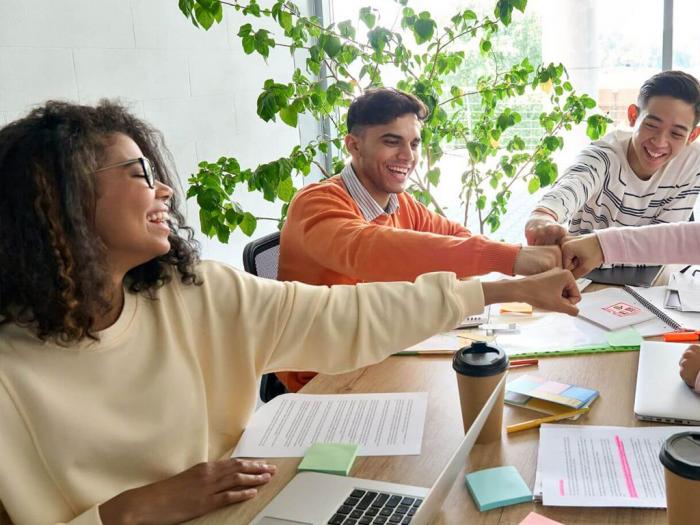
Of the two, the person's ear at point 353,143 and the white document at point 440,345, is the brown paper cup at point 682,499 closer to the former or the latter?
the white document at point 440,345

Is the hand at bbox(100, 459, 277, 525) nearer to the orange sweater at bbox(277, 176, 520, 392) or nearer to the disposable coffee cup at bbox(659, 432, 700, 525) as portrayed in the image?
the disposable coffee cup at bbox(659, 432, 700, 525)

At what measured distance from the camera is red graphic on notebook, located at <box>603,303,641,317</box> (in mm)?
1650

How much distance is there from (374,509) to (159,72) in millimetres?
2107

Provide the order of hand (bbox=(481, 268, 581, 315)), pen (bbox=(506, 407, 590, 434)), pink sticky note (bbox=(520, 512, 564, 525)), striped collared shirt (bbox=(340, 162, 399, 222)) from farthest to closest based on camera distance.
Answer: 1. striped collared shirt (bbox=(340, 162, 399, 222))
2. hand (bbox=(481, 268, 581, 315))
3. pen (bbox=(506, 407, 590, 434))
4. pink sticky note (bbox=(520, 512, 564, 525))

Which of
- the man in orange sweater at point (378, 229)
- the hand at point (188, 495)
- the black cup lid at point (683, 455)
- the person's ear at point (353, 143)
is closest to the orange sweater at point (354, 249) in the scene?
the man in orange sweater at point (378, 229)

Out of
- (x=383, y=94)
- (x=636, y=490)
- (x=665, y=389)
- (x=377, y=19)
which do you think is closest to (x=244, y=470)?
(x=636, y=490)

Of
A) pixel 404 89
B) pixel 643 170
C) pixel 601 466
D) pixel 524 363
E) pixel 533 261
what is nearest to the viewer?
pixel 601 466

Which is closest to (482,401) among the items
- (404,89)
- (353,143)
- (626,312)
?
(626,312)

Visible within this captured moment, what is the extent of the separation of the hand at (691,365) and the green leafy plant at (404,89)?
1.58 m

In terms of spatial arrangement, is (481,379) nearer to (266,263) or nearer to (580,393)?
(580,393)

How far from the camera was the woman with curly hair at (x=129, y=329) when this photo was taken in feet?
3.44

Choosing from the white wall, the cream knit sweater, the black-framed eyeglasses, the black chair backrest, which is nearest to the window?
the white wall

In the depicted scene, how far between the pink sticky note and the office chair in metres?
1.09

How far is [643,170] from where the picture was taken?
2293mm
